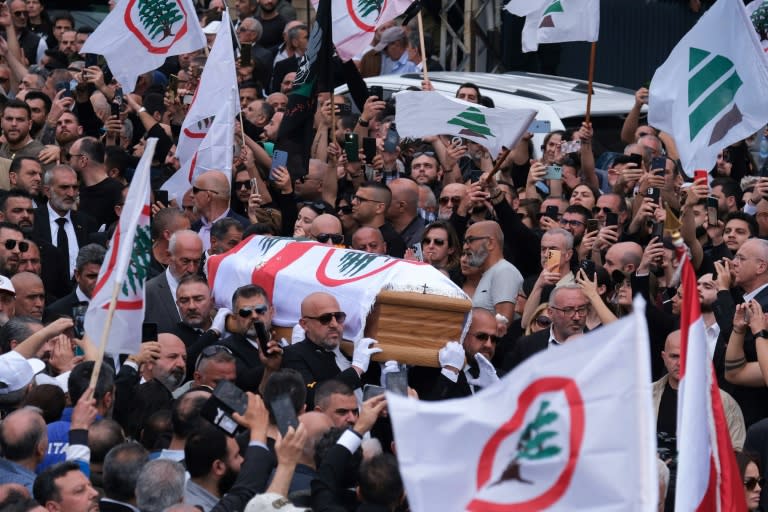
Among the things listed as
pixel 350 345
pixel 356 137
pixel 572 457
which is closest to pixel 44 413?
pixel 350 345

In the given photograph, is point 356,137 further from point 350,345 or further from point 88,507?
point 88,507

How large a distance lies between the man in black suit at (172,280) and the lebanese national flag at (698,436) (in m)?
4.87

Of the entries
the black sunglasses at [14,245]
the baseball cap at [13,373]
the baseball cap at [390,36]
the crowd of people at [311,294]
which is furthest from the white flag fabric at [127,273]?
the baseball cap at [390,36]

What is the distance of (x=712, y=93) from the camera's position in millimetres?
10945

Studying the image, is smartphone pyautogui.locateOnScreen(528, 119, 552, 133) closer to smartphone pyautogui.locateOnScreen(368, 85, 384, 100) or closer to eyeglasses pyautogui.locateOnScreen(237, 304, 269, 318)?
smartphone pyautogui.locateOnScreen(368, 85, 384, 100)

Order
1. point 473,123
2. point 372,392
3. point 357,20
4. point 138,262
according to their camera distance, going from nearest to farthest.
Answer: point 138,262, point 372,392, point 473,123, point 357,20

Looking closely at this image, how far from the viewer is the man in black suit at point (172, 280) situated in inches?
442

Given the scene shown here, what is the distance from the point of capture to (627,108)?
51.4 ft

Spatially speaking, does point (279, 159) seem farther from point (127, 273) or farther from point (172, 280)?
point (127, 273)

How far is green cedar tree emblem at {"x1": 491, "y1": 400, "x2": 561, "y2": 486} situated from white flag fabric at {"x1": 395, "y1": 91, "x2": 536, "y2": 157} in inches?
268

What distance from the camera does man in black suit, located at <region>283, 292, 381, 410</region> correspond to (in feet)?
32.3

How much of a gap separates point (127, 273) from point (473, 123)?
4.65 m

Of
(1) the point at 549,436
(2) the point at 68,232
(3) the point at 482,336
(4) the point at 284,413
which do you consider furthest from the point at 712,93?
(1) the point at 549,436

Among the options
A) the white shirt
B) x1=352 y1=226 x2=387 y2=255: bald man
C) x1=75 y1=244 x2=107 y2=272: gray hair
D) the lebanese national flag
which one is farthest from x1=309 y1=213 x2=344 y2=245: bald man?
the lebanese national flag
